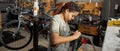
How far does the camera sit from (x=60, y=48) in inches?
37.7

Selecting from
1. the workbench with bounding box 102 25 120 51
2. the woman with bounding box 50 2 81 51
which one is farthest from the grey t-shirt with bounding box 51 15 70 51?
the workbench with bounding box 102 25 120 51

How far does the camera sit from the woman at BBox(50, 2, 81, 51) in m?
0.89

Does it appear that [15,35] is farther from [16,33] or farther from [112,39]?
[112,39]

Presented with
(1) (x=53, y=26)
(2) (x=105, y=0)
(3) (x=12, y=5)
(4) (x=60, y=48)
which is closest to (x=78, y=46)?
(4) (x=60, y=48)

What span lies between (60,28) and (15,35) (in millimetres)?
286

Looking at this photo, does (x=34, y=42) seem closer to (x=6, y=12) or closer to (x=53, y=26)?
(x=53, y=26)

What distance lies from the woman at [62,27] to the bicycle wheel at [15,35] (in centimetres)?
16

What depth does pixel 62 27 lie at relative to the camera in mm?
941

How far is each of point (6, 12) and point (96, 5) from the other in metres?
1.99

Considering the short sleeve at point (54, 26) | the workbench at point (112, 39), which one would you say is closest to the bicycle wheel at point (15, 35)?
the short sleeve at point (54, 26)

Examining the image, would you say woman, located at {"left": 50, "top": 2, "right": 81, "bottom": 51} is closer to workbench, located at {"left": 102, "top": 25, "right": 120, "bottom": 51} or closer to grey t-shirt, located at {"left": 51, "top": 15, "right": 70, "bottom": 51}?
grey t-shirt, located at {"left": 51, "top": 15, "right": 70, "bottom": 51}

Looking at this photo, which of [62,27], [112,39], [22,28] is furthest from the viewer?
[112,39]

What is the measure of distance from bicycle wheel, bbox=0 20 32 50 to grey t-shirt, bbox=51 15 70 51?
16cm

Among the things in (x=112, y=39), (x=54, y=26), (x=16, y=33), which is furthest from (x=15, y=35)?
(x=112, y=39)
